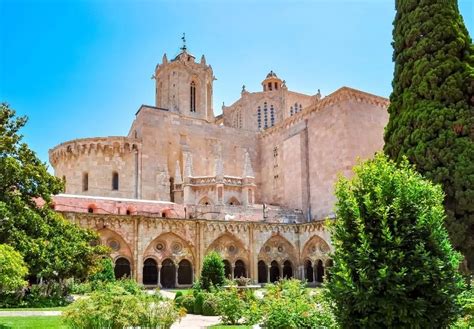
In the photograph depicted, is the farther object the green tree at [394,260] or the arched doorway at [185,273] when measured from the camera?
the arched doorway at [185,273]

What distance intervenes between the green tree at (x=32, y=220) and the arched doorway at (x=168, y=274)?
10.0 m

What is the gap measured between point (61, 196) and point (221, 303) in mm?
17697

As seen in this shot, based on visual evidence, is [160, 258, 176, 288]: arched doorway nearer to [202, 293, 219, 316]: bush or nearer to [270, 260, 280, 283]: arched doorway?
[270, 260, 280, 283]: arched doorway

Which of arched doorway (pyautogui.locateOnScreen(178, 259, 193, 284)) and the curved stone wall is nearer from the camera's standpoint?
arched doorway (pyautogui.locateOnScreen(178, 259, 193, 284))

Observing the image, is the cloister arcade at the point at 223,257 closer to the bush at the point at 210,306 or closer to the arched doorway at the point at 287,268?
the arched doorway at the point at 287,268

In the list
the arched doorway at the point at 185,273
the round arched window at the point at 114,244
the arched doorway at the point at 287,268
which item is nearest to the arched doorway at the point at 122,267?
the round arched window at the point at 114,244

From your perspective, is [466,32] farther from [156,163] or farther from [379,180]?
[156,163]

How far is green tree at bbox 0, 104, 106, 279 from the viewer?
590 inches

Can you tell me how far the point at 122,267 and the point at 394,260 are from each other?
823 inches

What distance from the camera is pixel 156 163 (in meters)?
34.7

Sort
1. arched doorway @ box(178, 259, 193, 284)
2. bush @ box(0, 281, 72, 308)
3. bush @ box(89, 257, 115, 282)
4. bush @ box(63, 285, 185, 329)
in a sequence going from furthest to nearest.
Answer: arched doorway @ box(178, 259, 193, 284) → bush @ box(89, 257, 115, 282) → bush @ box(0, 281, 72, 308) → bush @ box(63, 285, 185, 329)

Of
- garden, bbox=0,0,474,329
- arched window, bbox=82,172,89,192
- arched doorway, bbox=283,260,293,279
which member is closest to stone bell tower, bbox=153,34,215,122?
arched window, bbox=82,172,89,192

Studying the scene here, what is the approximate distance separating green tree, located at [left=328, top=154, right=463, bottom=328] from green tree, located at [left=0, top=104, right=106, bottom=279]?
11.2 meters

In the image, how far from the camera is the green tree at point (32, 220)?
49.2 feet
